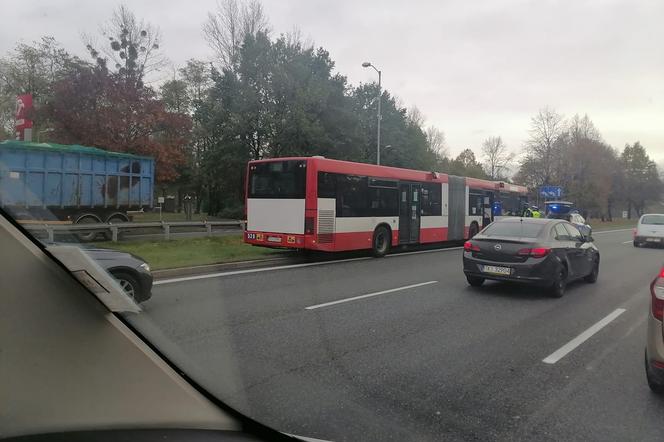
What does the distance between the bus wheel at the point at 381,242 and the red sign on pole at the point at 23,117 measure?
1312cm

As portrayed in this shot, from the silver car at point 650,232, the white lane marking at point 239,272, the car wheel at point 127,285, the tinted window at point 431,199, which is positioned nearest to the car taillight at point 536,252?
the white lane marking at point 239,272

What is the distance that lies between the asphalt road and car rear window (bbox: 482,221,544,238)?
3.71 ft

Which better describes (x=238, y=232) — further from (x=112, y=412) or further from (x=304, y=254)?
(x=112, y=412)

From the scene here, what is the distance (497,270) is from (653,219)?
1802cm

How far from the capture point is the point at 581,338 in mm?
6387

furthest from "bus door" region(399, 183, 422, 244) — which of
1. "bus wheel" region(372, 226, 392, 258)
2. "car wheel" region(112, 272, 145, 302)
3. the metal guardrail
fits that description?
"car wheel" region(112, 272, 145, 302)

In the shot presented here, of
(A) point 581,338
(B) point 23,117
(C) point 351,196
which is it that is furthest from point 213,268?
(B) point 23,117

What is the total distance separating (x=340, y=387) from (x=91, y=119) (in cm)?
462

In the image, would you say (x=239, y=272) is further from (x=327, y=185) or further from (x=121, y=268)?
(x=121, y=268)

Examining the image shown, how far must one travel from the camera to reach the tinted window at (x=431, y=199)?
57.6 feet

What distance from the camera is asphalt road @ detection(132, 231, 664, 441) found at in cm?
365

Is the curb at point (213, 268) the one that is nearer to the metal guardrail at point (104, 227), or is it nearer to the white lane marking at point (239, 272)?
the white lane marking at point (239, 272)

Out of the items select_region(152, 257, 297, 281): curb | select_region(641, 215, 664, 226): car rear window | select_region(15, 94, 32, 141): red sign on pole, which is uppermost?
select_region(15, 94, 32, 141): red sign on pole

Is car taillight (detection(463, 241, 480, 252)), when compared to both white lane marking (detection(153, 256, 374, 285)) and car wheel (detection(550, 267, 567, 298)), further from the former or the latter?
white lane marking (detection(153, 256, 374, 285))
